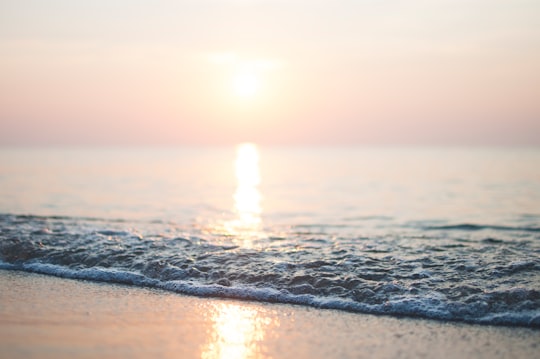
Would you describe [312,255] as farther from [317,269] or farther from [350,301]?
[350,301]

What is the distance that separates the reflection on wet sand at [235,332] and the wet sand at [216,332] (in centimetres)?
1

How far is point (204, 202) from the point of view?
94.2 ft

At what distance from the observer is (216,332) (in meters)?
6.48

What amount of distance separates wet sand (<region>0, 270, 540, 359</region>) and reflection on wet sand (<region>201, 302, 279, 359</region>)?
0.01 metres

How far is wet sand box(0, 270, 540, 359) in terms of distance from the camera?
5.76m

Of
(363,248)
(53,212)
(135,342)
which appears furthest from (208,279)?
(53,212)

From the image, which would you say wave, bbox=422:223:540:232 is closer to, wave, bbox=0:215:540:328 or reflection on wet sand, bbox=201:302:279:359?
wave, bbox=0:215:540:328

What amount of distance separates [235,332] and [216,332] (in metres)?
0.24

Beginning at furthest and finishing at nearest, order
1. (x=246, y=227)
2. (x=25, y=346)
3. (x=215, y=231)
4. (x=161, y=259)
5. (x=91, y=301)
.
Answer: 1. (x=246, y=227)
2. (x=215, y=231)
3. (x=161, y=259)
4. (x=91, y=301)
5. (x=25, y=346)

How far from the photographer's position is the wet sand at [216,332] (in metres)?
5.76

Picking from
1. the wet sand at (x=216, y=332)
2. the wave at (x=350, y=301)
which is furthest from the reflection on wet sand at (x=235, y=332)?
the wave at (x=350, y=301)

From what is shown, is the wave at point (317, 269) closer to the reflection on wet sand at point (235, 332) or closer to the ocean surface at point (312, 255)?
the ocean surface at point (312, 255)

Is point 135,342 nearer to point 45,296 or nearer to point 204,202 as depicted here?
Answer: point 45,296

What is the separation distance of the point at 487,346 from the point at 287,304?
300 centimetres
